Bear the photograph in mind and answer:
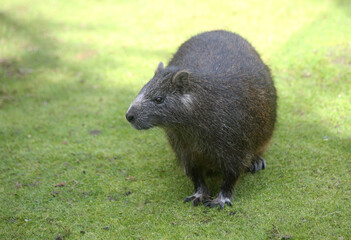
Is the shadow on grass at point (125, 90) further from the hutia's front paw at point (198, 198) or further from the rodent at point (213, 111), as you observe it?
the rodent at point (213, 111)

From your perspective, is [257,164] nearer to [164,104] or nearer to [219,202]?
[219,202]

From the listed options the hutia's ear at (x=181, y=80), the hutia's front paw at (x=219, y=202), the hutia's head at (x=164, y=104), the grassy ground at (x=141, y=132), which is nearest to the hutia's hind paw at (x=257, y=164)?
the grassy ground at (x=141, y=132)

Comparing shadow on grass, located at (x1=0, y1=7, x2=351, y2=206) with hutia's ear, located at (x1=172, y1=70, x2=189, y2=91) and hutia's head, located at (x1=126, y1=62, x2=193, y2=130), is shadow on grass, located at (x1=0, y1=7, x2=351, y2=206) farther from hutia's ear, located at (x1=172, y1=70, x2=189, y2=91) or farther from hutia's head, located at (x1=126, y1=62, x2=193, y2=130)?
hutia's ear, located at (x1=172, y1=70, x2=189, y2=91)

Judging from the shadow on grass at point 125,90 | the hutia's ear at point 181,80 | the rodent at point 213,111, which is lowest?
the shadow on grass at point 125,90

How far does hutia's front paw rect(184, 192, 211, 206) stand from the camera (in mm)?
4369

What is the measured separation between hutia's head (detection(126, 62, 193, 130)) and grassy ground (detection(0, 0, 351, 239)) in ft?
3.25

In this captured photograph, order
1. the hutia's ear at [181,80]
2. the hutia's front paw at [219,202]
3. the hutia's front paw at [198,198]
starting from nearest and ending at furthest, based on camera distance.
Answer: the hutia's ear at [181,80], the hutia's front paw at [219,202], the hutia's front paw at [198,198]

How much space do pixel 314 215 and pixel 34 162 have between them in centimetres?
353

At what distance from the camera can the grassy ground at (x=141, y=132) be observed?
3.98 m

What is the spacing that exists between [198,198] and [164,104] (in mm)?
1163

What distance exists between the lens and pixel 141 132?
5.98 meters

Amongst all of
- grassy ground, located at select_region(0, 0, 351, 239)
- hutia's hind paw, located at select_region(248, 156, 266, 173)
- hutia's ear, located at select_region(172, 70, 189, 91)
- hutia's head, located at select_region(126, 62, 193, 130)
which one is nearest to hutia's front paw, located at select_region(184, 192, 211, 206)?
grassy ground, located at select_region(0, 0, 351, 239)

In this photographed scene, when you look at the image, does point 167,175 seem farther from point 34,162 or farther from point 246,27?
point 246,27

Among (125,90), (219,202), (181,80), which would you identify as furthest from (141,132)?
(181,80)
